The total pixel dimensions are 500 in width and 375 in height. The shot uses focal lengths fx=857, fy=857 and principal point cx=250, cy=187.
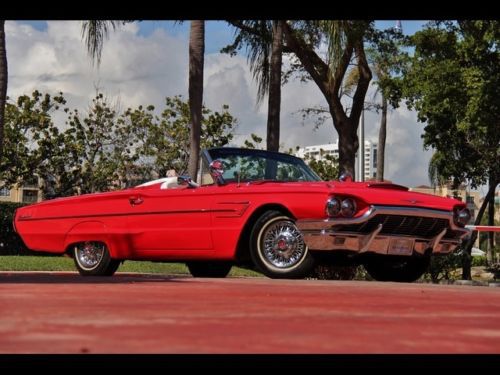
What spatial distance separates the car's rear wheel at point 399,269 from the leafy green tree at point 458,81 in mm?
7740

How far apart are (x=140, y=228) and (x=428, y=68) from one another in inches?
592

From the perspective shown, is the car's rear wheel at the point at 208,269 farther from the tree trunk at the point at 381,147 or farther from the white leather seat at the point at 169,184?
the tree trunk at the point at 381,147

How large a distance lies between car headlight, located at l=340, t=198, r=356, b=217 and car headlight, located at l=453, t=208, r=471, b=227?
140 centimetres

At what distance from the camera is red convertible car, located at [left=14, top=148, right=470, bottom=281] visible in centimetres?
806

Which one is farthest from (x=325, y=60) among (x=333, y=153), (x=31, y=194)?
(x=31, y=194)

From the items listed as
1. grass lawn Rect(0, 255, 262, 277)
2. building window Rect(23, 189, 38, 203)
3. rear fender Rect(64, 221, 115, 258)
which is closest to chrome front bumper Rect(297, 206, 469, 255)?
rear fender Rect(64, 221, 115, 258)

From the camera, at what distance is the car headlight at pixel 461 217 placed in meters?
8.87

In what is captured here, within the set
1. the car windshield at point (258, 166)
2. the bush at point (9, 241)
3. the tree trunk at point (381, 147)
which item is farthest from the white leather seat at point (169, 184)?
the tree trunk at point (381, 147)

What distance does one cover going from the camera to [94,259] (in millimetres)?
9992

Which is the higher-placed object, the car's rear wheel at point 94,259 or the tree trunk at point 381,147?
the tree trunk at point 381,147

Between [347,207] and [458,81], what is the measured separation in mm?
14981

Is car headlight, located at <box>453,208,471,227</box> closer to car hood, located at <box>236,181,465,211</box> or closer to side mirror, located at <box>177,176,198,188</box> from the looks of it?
car hood, located at <box>236,181,465,211</box>
